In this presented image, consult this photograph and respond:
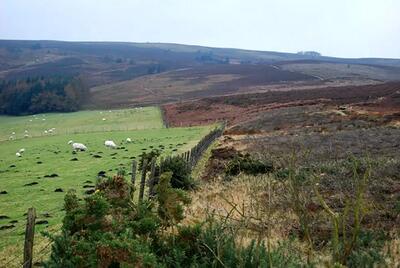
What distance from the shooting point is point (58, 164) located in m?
35.0

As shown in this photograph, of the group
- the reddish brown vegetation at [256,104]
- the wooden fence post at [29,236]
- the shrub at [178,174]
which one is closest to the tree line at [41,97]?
the reddish brown vegetation at [256,104]

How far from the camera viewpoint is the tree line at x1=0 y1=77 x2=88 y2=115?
4245 inches

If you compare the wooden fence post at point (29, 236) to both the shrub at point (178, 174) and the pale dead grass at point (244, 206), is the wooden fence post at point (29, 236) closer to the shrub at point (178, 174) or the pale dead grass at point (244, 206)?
the pale dead grass at point (244, 206)

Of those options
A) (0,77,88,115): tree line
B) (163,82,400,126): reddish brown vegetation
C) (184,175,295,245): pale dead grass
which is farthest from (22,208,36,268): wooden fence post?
(0,77,88,115): tree line

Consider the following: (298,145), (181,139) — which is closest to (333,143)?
(298,145)

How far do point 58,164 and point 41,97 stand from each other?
78.6m

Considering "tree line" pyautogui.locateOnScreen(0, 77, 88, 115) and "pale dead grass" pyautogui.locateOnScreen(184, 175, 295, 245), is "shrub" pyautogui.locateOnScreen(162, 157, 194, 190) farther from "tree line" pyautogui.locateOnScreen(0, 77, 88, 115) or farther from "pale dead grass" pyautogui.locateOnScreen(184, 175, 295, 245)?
"tree line" pyautogui.locateOnScreen(0, 77, 88, 115)

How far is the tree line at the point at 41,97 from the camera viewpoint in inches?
4245

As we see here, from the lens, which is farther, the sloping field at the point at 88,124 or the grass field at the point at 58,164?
the sloping field at the point at 88,124

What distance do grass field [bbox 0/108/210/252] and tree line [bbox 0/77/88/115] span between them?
36.1 meters

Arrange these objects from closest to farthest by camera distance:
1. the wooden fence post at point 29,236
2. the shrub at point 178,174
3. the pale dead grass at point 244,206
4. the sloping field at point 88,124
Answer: the wooden fence post at point 29,236 → the pale dead grass at point 244,206 → the shrub at point 178,174 → the sloping field at point 88,124

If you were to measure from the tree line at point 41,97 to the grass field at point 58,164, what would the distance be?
119 ft

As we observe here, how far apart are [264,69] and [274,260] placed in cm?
16446

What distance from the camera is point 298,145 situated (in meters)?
32.2
